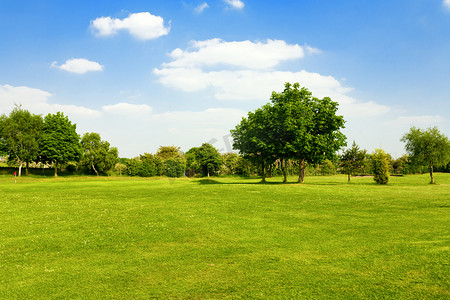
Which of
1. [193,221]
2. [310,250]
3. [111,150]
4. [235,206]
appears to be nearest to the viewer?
[310,250]

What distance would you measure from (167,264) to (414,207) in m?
18.3

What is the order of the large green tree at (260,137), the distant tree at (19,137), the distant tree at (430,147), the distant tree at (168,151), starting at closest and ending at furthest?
1. the large green tree at (260,137)
2. the distant tree at (430,147)
3. the distant tree at (19,137)
4. the distant tree at (168,151)

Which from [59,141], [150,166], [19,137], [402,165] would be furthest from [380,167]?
[19,137]

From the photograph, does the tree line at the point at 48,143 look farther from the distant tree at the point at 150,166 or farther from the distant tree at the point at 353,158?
the distant tree at the point at 353,158

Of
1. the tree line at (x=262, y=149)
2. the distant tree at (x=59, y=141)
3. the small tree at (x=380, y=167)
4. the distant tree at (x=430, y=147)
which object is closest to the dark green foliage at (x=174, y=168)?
the tree line at (x=262, y=149)

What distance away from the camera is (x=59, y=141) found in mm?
66625

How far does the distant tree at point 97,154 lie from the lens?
75062mm

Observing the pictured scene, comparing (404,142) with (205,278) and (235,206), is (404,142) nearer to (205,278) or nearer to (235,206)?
(235,206)

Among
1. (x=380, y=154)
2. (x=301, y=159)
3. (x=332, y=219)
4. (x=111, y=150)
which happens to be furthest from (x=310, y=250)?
(x=111, y=150)

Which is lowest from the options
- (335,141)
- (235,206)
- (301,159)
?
(235,206)

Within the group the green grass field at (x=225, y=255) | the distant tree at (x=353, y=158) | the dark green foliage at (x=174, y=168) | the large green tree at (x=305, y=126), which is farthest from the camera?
the dark green foliage at (x=174, y=168)

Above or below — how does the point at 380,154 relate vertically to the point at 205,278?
above

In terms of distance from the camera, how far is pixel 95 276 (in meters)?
7.34

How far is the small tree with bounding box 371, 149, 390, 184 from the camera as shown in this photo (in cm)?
4222
